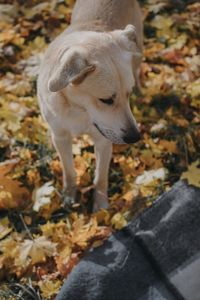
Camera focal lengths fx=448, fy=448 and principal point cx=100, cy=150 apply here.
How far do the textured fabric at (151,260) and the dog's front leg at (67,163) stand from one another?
0.52 m

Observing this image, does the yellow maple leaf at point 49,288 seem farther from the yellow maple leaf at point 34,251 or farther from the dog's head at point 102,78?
the dog's head at point 102,78

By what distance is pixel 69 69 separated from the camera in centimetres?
245

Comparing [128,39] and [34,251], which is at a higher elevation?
[128,39]

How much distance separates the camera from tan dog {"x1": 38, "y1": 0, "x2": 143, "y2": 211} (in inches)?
99.5

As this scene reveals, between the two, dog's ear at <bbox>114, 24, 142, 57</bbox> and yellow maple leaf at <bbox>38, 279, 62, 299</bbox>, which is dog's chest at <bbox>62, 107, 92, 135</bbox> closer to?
dog's ear at <bbox>114, 24, 142, 57</bbox>

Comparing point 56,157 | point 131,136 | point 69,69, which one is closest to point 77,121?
point 131,136

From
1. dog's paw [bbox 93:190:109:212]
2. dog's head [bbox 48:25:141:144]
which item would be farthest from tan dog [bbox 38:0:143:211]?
dog's paw [bbox 93:190:109:212]

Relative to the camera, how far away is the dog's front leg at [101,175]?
3.19m

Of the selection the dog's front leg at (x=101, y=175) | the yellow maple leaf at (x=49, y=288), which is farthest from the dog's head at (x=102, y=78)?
the yellow maple leaf at (x=49, y=288)

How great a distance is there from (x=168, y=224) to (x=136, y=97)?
1.41 meters

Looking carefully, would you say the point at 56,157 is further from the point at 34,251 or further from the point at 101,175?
the point at 34,251

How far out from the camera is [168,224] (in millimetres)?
3240

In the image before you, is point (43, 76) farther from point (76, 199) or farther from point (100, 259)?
point (100, 259)

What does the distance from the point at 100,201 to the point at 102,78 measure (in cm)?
118
